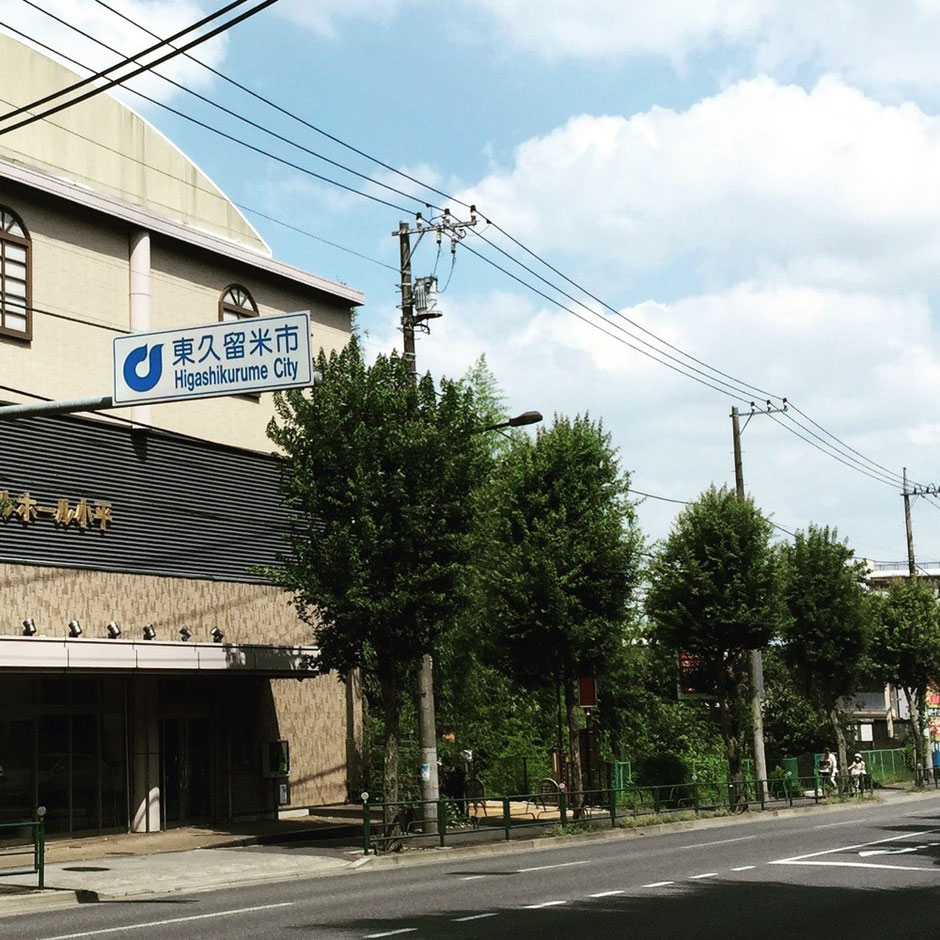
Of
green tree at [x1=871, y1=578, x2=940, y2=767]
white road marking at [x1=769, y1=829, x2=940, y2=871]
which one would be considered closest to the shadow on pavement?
white road marking at [x1=769, y1=829, x2=940, y2=871]

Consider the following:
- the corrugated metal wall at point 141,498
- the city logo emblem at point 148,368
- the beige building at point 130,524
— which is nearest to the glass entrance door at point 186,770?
the beige building at point 130,524

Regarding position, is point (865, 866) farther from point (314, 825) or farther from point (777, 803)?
point (777, 803)

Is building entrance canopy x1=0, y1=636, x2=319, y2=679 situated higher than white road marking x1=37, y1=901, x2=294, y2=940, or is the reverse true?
building entrance canopy x1=0, y1=636, x2=319, y2=679

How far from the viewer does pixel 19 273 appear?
26.2 m

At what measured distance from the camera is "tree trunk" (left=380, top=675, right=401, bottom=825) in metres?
24.3

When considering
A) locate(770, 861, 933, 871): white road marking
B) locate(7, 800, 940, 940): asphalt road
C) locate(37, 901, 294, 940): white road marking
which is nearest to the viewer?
locate(7, 800, 940, 940): asphalt road

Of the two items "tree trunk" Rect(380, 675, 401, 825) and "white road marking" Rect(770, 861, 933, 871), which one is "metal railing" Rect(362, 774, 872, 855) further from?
"white road marking" Rect(770, 861, 933, 871)

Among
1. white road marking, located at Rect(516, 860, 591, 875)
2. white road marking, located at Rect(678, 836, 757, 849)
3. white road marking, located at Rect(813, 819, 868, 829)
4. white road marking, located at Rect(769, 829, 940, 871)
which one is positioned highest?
white road marking, located at Rect(516, 860, 591, 875)

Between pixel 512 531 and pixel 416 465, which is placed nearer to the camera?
pixel 416 465

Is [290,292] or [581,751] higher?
[290,292]

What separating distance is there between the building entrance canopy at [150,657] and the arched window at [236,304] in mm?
7605

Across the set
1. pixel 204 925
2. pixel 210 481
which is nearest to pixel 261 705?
pixel 210 481

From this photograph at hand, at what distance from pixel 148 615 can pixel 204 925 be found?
14249 millimetres

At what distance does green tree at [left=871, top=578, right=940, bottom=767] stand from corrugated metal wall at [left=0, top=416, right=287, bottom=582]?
34.4 meters
